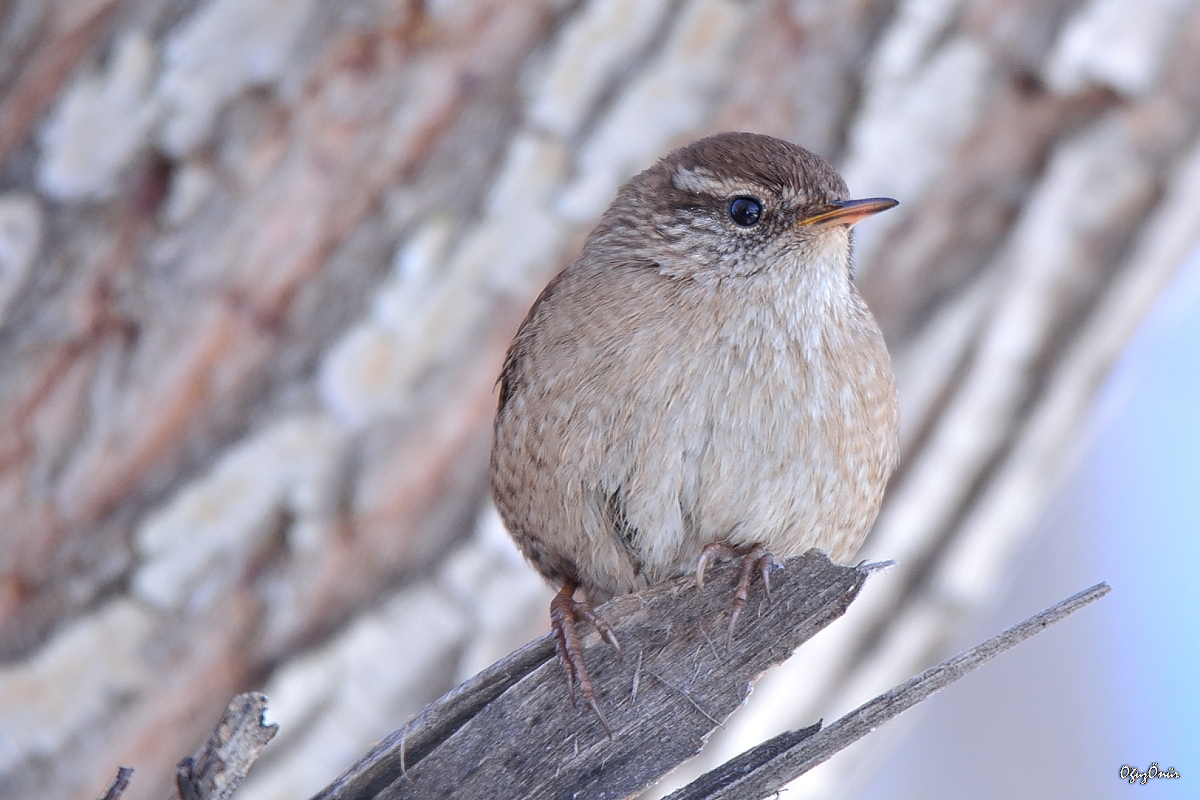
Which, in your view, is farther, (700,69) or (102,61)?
(700,69)

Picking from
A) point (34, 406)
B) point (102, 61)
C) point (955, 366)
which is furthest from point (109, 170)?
point (955, 366)

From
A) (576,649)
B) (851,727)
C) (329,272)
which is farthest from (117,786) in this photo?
(329,272)

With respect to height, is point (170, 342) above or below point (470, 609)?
above

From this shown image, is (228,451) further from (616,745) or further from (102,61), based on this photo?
(616,745)

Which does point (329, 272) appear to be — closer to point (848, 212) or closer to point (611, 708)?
point (848, 212)
